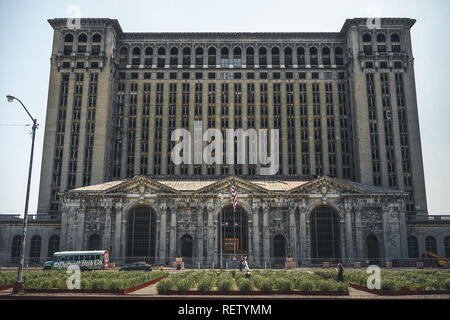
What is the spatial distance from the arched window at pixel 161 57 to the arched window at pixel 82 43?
18425 mm

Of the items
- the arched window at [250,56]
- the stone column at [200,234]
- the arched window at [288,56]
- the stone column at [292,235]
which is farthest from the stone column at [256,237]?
the arched window at [288,56]

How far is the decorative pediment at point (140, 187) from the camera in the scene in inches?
Result: 2810

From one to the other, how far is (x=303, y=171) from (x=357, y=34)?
122ft

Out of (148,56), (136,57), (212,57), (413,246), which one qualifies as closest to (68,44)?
(136,57)

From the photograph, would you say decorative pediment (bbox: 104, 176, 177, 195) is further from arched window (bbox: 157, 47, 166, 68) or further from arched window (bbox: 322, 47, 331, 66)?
arched window (bbox: 322, 47, 331, 66)

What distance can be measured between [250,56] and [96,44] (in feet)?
129

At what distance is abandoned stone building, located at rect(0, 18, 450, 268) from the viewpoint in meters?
70.4

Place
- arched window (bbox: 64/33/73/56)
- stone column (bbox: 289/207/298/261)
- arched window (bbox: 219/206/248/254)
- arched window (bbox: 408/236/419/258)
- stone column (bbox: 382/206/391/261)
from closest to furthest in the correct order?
1. stone column (bbox: 289/207/298/261)
2. arched window (bbox: 219/206/248/254)
3. stone column (bbox: 382/206/391/261)
4. arched window (bbox: 408/236/419/258)
5. arched window (bbox: 64/33/73/56)

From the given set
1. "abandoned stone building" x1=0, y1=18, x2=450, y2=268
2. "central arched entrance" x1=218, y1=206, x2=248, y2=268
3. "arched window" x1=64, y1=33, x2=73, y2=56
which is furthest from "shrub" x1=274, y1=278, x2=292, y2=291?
"arched window" x1=64, y1=33, x2=73, y2=56

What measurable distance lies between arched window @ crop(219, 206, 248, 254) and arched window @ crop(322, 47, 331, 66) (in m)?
50.8

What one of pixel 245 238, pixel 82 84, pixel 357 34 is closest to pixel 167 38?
pixel 82 84

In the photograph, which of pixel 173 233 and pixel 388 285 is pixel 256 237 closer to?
pixel 173 233

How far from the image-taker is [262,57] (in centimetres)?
10012
